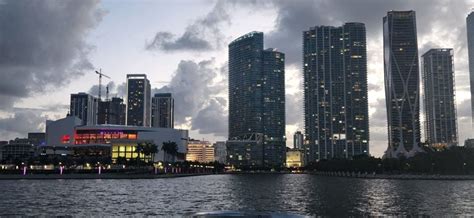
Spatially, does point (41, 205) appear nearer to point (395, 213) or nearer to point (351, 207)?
point (351, 207)

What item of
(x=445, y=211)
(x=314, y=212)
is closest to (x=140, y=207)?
(x=314, y=212)

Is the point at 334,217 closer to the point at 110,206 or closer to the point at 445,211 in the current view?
the point at 445,211

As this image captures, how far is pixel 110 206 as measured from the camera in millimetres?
83750

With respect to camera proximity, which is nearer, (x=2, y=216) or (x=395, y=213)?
(x=2, y=216)

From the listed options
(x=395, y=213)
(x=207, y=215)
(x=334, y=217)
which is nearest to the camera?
(x=207, y=215)

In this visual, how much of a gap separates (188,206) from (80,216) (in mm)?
22200

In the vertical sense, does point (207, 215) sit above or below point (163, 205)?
above

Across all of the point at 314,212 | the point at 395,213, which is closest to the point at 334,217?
the point at 314,212

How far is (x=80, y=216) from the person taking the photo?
2633 inches

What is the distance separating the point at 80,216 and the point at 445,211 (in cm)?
5376

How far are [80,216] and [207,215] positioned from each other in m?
45.7

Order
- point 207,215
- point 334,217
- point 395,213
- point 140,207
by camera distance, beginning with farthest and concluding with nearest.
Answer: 1. point 140,207
2. point 395,213
3. point 334,217
4. point 207,215

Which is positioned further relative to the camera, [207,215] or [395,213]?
[395,213]

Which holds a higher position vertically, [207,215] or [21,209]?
[207,215]
